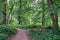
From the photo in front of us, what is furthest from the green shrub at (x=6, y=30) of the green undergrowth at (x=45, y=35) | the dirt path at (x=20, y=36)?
the green undergrowth at (x=45, y=35)

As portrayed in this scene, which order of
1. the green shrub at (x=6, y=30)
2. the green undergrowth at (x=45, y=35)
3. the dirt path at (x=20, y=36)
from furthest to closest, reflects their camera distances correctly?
the green shrub at (x=6, y=30) < the dirt path at (x=20, y=36) < the green undergrowth at (x=45, y=35)

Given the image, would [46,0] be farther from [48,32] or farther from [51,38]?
[51,38]

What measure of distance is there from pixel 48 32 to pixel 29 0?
241 inches

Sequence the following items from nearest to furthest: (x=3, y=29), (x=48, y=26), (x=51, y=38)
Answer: (x=51, y=38) < (x=3, y=29) < (x=48, y=26)

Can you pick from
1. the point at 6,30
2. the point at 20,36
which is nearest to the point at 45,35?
the point at 20,36

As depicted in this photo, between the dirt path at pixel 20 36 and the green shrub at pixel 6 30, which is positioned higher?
the green shrub at pixel 6 30

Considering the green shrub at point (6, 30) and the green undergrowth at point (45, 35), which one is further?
the green shrub at point (6, 30)

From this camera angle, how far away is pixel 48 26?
18.1 meters

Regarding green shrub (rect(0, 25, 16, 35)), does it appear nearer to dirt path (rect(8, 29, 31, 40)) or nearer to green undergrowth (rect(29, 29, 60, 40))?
dirt path (rect(8, 29, 31, 40))

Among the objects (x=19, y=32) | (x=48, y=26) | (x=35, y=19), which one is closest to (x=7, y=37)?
(x=19, y=32)

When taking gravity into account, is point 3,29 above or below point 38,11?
below

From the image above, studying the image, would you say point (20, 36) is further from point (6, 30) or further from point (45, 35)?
point (45, 35)

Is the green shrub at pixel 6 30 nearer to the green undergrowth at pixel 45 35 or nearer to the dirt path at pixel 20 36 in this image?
the dirt path at pixel 20 36

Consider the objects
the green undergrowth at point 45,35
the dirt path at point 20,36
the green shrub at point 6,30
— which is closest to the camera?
the green undergrowth at point 45,35
